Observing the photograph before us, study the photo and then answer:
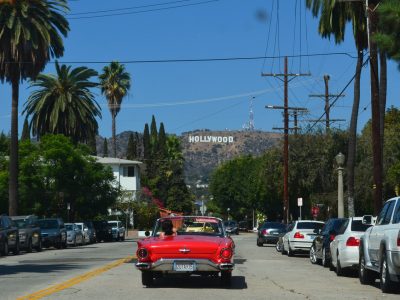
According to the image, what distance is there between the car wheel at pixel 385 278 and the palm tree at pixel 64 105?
4535cm

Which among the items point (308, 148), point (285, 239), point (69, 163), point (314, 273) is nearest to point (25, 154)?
point (69, 163)

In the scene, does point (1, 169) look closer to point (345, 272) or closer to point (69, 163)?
point (69, 163)

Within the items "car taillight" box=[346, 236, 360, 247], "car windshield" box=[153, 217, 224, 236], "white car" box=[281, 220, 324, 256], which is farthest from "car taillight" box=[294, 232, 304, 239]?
"car windshield" box=[153, 217, 224, 236]

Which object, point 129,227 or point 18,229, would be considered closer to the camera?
point 18,229

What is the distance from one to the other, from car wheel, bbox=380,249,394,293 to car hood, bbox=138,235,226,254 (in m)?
3.08

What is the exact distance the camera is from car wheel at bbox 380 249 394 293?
14.5 meters

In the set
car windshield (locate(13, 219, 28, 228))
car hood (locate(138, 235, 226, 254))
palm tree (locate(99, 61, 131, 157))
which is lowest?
car hood (locate(138, 235, 226, 254))

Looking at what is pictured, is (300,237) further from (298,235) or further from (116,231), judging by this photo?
(116,231)

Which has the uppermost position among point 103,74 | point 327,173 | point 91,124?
point 103,74

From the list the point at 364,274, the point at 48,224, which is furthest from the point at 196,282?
the point at 48,224

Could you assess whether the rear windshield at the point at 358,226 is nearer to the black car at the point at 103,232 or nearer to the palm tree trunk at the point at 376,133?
the palm tree trunk at the point at 376,133

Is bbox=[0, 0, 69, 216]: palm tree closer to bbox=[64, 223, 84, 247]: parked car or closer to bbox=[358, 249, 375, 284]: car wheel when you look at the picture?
bbox=[64, 223, 84, 247]: parked car

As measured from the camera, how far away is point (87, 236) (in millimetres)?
50438

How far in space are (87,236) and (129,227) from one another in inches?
1400
